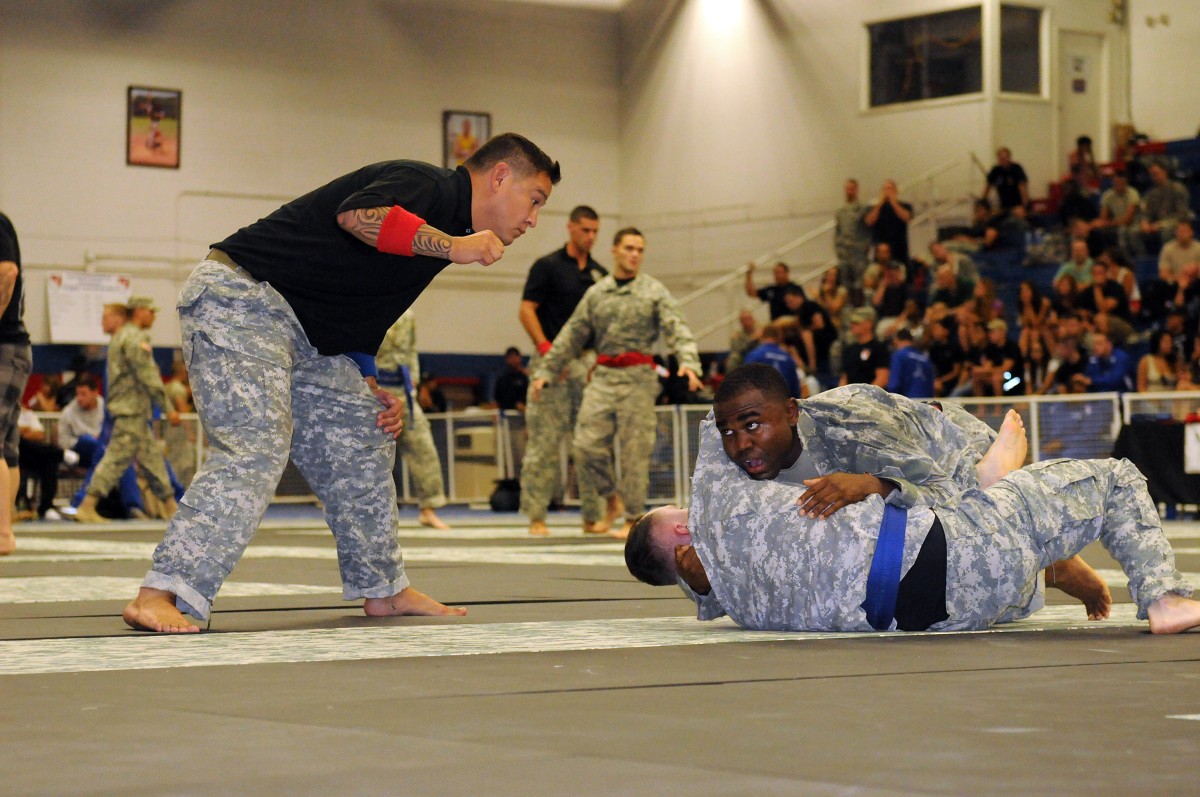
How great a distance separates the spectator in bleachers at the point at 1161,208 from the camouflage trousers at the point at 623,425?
31.3 ft

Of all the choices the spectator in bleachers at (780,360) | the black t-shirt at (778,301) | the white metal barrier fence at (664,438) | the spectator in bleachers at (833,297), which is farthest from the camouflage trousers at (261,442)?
the spectator in bleachers at (833,297)

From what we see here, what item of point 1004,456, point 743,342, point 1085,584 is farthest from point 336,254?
point 743,342

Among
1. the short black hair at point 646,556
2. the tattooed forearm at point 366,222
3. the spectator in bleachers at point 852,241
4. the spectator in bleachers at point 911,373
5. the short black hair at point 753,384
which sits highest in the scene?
the spectator in bleachers at point 852,241

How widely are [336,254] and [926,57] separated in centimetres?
1876

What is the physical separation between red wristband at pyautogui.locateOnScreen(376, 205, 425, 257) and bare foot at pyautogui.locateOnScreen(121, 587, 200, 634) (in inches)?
41.6

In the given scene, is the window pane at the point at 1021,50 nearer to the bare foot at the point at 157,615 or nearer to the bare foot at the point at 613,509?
the bare foot at the point at 613,509

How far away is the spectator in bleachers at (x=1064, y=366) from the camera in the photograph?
14.7 m

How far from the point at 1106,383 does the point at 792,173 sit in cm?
1010

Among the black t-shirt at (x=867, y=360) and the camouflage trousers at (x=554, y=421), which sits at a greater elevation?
the black t-shirt at (x=867, y=360)

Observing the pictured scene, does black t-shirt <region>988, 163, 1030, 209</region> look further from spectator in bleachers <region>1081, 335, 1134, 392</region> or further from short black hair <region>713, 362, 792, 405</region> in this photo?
short black hair <region>713, 362, 792, 405</region>

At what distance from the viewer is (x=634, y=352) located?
10.1 m

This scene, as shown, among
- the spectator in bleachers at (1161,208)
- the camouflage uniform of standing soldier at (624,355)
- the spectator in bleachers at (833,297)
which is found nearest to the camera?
the camouflage uniform of standing soldier at (624,355)

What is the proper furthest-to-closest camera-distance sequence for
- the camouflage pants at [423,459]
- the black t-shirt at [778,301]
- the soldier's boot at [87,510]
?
1. the black t-shirt at [778,301]
2. the soldier's boot at [87,510]
3. the camouflage pants at [423,459]

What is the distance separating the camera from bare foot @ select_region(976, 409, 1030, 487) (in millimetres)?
4520
